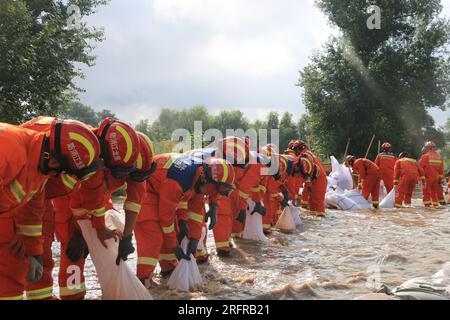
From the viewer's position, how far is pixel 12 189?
243 cm

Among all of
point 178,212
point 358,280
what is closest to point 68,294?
point 178,212

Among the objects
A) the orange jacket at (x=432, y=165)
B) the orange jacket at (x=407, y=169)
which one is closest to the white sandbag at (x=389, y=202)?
the orange jacket at (x=407, y=169)

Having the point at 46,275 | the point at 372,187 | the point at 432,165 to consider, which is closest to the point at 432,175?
the point at 432,165

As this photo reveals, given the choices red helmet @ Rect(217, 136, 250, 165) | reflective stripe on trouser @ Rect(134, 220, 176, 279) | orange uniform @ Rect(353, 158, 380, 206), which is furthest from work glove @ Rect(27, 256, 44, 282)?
orange uniform @ Rect(353, 158, 380, 206)

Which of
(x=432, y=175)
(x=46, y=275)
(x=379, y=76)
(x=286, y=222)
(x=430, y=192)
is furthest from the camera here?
(x=379, y=76)

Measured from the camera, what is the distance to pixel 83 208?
3441 millimetres

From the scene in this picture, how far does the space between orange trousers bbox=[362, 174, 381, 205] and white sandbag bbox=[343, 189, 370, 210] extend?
0.58 meters

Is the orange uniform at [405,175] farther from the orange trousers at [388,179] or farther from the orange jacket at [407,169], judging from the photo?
the orange trousers at [388,179]

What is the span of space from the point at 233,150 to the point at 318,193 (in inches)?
193

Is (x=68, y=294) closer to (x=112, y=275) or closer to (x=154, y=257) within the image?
(x=112, y=275)

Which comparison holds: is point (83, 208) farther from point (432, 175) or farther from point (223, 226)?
point (432, 175)

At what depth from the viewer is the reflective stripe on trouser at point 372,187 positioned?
503 inches

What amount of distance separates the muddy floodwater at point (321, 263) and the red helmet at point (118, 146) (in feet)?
4.51

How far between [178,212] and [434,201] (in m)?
11.3
